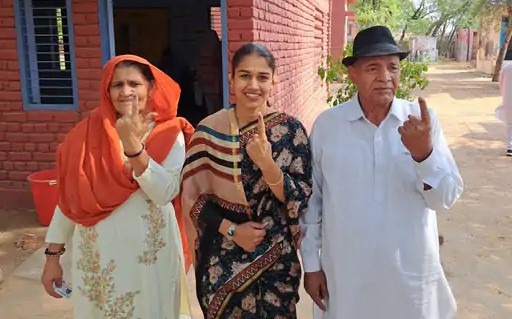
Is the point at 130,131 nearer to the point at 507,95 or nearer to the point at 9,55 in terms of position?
the point at 9,55

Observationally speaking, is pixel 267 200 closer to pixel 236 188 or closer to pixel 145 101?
pixel 236 188

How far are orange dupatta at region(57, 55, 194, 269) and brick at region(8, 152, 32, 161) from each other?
3.57 meters

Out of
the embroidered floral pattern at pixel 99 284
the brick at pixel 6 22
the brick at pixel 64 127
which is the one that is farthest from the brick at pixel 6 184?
the embroidered floral pattern at pixel 99 284

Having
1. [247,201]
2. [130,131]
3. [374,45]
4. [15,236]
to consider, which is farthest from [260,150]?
[15,236]

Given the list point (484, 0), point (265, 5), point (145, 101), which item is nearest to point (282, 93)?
point (265, 5)

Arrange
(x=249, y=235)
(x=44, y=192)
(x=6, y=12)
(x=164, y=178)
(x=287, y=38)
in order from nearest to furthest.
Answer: (x=249, y=235) < (x=164, y=178) < (x=44, y=192) < (x=6, y=12) < (x=287, y=38)

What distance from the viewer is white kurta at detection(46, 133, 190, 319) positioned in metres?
2.11

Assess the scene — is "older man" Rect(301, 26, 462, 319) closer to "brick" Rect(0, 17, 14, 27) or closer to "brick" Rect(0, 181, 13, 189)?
"brick" Rect(0, 17, 14, 27)

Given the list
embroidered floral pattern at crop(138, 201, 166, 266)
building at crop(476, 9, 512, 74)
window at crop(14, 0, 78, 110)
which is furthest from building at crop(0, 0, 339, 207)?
building at crop(476, 9, 512, 74)

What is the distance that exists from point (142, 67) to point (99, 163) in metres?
0.41

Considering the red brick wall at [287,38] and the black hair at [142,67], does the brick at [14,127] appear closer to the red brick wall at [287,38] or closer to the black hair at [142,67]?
the red brick wall at [287,38]

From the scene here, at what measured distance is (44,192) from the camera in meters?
4.89

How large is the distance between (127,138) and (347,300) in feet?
3.34

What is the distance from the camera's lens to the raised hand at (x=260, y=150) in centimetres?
177
